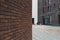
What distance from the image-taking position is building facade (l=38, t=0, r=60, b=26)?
32.7 m

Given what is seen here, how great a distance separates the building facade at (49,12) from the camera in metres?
32.7

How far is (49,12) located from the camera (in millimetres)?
34906

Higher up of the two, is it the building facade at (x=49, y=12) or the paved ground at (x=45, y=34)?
the building facade at (x=49, y=12)

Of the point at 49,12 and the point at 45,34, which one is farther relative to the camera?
the point at 49,12

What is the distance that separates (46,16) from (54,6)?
13.7 ft

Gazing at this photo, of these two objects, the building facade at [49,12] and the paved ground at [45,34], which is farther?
the building facade at [49,12]

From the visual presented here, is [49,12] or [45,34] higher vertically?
[49,12]

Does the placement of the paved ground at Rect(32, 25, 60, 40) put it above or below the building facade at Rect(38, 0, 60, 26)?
below

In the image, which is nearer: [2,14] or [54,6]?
[2,14]

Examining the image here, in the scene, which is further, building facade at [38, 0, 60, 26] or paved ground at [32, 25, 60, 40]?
building facade at [38, 0, 60, 26]

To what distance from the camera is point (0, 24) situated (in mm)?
2217

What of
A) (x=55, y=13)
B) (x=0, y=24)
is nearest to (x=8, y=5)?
(x=0, y=24)

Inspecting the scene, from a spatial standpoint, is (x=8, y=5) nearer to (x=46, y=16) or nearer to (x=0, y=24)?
(x=0, y=24)

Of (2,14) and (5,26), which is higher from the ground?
(2,14)
